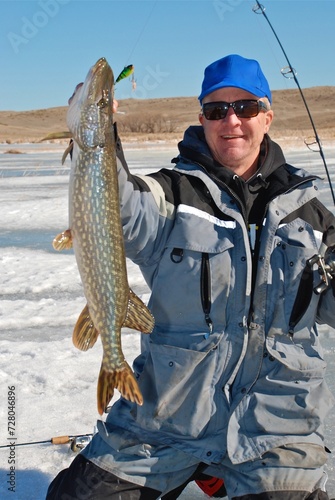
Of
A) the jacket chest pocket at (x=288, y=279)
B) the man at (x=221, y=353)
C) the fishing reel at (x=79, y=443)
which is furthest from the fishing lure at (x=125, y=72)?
the fishing reel at (x=79, y=443)

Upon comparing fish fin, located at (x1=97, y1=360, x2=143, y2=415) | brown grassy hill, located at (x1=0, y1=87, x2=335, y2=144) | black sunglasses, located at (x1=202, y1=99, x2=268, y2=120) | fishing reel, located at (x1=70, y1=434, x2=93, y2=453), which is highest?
brown grassy hill, located at (x1=0, y1=87, x2=335, y2=144)

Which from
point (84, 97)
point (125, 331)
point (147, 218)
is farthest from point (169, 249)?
point (125, 331)

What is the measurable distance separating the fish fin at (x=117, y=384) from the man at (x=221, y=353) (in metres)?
0.29

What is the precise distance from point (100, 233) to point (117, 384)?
63 cm

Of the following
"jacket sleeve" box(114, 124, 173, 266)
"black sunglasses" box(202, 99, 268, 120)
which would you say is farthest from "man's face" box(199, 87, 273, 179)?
"jacket sleeve" box(114, 124, 173, 266)

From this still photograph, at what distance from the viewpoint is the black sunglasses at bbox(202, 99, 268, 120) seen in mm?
3105

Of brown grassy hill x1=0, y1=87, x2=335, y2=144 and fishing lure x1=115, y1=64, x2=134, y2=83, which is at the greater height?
brown grassy hill x1=0, y1=87, x2=335, y2=144

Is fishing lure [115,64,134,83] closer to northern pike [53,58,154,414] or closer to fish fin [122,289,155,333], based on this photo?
northern pike [53,58,154,414]

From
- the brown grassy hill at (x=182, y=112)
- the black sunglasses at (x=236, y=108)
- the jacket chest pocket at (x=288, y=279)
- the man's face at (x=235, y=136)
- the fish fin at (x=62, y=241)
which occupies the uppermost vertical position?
the brown grassy hill at (x=182, y=112)

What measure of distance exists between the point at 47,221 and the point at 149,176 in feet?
20.3

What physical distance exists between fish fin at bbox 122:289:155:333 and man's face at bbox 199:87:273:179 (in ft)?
2.95

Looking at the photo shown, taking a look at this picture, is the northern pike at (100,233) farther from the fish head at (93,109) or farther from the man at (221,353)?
the man at (221,353)

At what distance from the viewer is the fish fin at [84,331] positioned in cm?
261

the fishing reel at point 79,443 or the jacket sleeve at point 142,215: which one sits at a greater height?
the jacket sleeve at point 142,215
